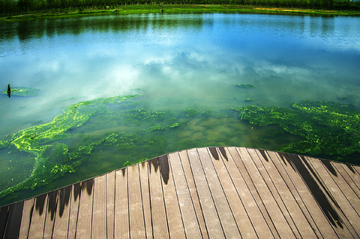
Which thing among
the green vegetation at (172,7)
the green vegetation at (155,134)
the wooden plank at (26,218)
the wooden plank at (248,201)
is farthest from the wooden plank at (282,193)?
the green vegetation at (172,7)

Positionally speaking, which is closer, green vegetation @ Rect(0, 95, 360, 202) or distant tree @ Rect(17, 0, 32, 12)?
green vegetation @ Rect(0, 95, 360, 202)

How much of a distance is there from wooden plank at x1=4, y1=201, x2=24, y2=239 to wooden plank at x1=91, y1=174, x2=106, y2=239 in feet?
3.08

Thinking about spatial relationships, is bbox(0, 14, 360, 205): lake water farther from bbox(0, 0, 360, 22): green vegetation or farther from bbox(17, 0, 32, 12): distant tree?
bbox(17, 0, 32, 12): distant tree

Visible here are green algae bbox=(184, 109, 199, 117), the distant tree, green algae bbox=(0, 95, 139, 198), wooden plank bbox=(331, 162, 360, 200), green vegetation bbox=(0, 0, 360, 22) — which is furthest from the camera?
the distant tree

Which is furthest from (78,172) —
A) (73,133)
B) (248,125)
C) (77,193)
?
(248,125)

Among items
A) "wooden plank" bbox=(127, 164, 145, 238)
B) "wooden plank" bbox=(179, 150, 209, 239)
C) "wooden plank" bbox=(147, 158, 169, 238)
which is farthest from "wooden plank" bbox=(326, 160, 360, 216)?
"wooden plank" bbox=(127, 164, 145, 238)

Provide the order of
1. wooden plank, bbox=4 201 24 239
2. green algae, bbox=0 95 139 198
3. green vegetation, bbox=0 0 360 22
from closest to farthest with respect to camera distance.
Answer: wooden plank, bbox=4 201 24 239
green algae, bbox=0 95 139 198
green vegetation, bbox=0 0 360 22

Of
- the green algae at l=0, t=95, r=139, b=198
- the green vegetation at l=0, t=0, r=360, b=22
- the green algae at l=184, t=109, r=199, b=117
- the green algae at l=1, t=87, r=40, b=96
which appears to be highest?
the green vegetation at l=0, t=0, r=360, b=22

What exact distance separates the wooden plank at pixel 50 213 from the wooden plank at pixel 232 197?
95.3 inches

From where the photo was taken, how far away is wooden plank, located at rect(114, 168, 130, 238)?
8.52ft

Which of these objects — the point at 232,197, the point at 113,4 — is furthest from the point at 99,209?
the point at 113,4

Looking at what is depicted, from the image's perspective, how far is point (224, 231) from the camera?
8.52 feet

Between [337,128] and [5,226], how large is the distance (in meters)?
8.17

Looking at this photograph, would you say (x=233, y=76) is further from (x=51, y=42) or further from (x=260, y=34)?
(x=51, y=42)
